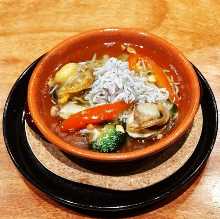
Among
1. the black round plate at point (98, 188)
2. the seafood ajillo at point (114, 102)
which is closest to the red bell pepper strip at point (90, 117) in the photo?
the seafood ajillo at point (114, 102)

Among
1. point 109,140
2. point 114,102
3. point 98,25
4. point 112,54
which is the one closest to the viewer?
point 109,140

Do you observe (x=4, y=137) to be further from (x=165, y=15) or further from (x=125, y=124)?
(x=165, y=15)

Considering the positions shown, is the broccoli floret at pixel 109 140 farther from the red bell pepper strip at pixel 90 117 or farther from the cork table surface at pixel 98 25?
the cork table surface at pixel 98 25

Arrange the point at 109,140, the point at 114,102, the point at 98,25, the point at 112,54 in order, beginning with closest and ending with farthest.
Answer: the point at 109,140 → the point at 114,102 → the point at 112,54 → the point at 98,25

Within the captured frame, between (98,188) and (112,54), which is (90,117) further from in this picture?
(112,54)

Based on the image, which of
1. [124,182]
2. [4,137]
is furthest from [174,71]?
[4,137]

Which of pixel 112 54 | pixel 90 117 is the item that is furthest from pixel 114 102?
pixel 112 54
